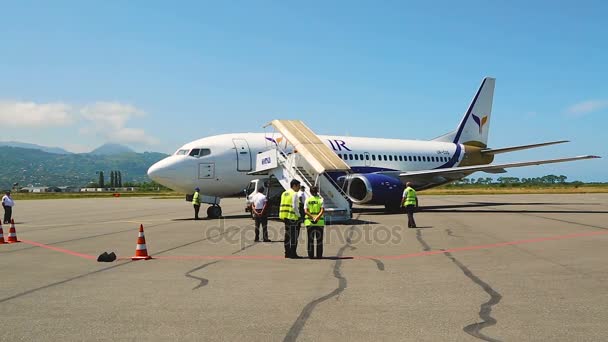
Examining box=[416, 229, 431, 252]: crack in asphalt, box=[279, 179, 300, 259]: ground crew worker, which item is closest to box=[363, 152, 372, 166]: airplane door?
box=[416, 229, 431, 252]: crack in asphalt

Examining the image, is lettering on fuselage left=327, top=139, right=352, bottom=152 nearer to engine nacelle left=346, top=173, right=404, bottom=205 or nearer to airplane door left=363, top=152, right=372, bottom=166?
airplane door left=363, top=152, right=372, bottom=166

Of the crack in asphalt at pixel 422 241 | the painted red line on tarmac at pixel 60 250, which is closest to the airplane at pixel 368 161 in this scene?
the crack in asphalt at pixel 422 241

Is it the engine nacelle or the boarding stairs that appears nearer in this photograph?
the boarding stairs

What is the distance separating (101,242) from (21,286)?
24.1 feet

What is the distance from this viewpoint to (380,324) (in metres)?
6.66

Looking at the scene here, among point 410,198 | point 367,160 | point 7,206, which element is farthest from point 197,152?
point 410,198

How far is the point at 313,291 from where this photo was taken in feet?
28.8

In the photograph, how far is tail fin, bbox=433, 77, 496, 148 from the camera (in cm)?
3991

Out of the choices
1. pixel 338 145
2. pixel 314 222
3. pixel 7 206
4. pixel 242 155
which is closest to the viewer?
pixel 314 222

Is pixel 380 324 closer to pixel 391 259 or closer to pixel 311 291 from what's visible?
pixel 311 291

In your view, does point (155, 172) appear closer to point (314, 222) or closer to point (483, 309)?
point (314, 222)

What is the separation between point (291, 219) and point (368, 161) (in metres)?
20.0

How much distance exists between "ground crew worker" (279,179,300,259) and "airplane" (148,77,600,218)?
1341 cm

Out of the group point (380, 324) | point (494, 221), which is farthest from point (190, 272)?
point (494, 221)
